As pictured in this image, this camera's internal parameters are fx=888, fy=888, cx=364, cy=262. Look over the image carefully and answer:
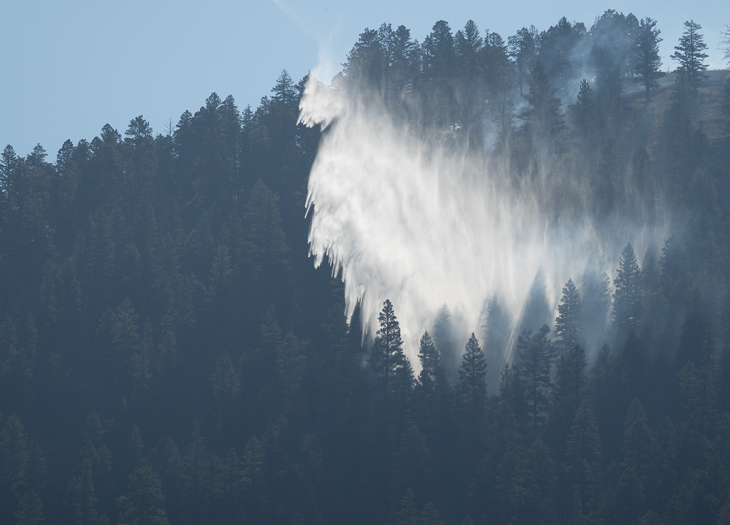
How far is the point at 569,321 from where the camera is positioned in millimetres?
88188

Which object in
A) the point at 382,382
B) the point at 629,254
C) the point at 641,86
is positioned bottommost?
the point at 382,382

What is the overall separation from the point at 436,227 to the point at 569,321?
34014 millimetres

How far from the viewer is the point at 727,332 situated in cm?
8319

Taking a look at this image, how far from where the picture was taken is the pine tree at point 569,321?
287ft

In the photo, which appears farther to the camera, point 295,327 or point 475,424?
point 295,327

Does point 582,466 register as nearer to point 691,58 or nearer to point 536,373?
point 536,373

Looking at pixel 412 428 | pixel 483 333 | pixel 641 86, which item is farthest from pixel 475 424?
pixel 641 86

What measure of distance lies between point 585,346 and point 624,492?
2094cm

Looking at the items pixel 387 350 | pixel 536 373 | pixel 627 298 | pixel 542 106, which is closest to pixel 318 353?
pixel 387 350

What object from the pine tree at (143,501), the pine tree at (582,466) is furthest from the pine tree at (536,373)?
the pine tree at (143,501)

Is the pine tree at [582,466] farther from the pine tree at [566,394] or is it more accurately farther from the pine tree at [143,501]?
the pine tree at [143,501]

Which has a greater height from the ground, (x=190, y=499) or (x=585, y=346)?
(x=585, y=346)

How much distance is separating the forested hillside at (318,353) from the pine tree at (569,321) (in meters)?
0.20

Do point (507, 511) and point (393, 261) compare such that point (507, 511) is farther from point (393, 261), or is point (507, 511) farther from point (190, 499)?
point (393, 261)
